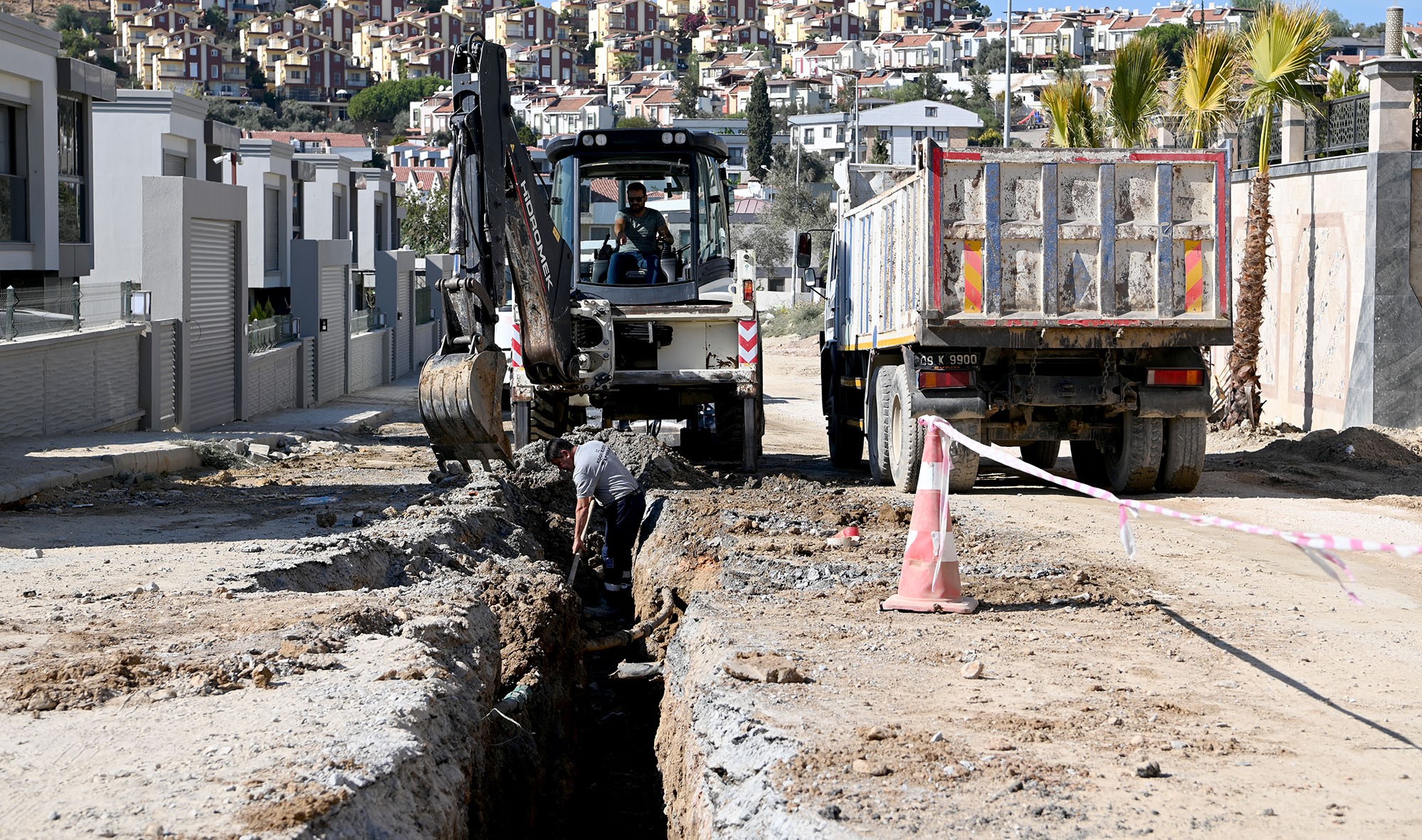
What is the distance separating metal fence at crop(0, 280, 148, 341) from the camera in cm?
1541

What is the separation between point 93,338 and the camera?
16781 millimetres

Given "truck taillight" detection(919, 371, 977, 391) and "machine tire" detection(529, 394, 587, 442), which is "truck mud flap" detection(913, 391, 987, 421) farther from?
"machine tire" detection(529, 394, 587, 442)

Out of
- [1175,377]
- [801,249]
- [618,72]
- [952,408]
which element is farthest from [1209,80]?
[618,72]

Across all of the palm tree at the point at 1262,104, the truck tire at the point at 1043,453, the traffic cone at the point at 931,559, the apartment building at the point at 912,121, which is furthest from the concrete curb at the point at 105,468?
the apartment building at the point at 912,121

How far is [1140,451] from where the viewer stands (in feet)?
43.9

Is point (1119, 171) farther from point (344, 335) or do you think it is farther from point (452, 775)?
point (344, 335)

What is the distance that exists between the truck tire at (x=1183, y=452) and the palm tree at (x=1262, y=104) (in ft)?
18.7

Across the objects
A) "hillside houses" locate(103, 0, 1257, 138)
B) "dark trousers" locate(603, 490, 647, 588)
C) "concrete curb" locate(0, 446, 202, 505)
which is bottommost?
"dark trousers" locate(603, 490, 647, 588)

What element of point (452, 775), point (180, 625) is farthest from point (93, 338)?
point (452, 775)

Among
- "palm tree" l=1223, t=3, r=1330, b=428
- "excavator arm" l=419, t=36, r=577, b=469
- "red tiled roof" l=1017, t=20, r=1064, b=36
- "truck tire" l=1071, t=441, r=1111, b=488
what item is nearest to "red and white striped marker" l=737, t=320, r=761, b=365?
"excavator arm" l=419, t=36, r=577, b=469

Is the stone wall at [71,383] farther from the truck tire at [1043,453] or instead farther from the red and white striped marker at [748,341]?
the truck tire at [1043,453]

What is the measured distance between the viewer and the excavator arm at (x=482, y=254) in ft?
37.5

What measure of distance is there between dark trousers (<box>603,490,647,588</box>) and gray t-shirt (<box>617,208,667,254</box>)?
397cm

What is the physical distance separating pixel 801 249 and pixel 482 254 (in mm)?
5265
